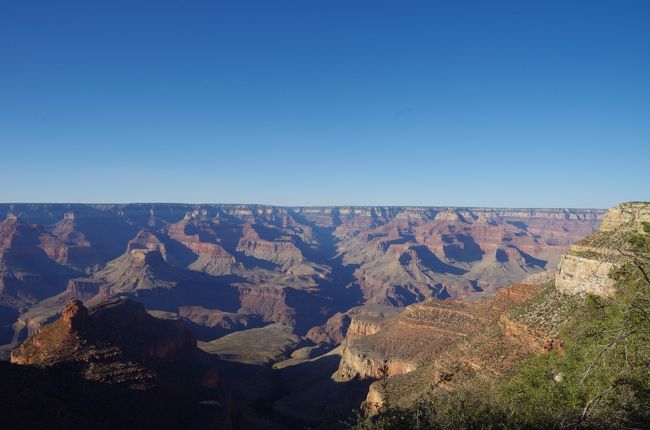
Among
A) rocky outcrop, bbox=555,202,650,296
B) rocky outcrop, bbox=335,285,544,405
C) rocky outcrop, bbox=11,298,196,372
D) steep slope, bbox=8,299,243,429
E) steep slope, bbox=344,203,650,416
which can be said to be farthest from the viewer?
rocky outcrop, bbox=11,298,196,372

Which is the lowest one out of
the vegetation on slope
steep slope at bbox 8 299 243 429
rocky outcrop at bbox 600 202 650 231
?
steep slope at bbox 8 299 243 429

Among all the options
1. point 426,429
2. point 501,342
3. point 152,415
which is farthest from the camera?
point 152,415

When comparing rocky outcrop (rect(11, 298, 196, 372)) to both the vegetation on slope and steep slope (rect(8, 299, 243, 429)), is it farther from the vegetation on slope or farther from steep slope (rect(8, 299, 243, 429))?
the vegetation on slope

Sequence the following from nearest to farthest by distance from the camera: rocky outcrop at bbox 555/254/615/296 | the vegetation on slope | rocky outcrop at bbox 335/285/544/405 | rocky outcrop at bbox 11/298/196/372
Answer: the vegetation on slope → rocky outcrop at bbox 555/254/615/296 → rocky outcrop at bbox 335/285/544/405 → rocky outcrop at bbox 11/298/196/372

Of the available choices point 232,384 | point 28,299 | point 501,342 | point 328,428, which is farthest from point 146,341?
point 28,299

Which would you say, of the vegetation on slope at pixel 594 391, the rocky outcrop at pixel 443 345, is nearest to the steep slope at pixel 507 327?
the rocky outcrop at pixel 443 345

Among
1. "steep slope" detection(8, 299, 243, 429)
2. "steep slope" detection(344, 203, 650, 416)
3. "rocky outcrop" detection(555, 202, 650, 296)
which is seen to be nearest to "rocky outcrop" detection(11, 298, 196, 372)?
"steep slope" detection(8, 299, 243, 429)

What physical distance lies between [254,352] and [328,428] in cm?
10507

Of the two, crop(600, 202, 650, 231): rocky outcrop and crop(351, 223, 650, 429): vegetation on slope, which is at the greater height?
crop(600, 202, 650, 231): rocky outcrop

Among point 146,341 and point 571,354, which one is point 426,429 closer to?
point 571,354

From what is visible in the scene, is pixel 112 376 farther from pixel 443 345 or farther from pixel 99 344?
pixel 443 345

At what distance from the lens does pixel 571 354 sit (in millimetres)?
27469

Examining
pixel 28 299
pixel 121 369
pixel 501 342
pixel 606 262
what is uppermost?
pixel 606 262

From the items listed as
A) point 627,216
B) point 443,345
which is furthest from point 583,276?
point 443,345
